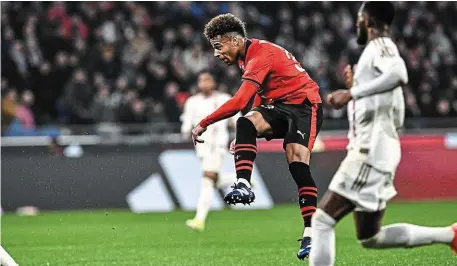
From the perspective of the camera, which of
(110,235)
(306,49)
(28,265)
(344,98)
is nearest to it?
(344,98)

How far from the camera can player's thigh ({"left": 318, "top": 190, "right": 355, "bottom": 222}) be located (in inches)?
247

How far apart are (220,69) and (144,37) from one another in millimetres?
1719

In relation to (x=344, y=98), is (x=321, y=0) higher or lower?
lower

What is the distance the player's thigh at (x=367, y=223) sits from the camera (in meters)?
6.32

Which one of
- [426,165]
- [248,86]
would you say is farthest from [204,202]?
[426,165]

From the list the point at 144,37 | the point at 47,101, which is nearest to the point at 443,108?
the point at 144,37

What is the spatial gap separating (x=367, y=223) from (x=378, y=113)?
0.74 m

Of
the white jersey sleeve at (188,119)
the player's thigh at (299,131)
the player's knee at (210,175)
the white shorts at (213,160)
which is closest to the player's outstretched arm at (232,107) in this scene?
the player's thigh at (299,131)

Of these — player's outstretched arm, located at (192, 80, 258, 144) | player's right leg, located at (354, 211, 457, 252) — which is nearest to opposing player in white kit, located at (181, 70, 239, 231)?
player's outstretched arm, located at (192, 80, 258, 144)

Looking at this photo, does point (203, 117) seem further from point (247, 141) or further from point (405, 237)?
point (405, 237)

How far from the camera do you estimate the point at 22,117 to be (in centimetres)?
1798

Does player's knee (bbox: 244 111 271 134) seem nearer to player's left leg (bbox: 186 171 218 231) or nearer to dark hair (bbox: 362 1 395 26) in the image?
dark hair (bbox: 362 1 395 26)

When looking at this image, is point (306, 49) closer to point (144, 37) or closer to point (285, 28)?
point (285, 28)

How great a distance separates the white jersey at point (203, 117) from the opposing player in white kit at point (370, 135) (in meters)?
7.84
